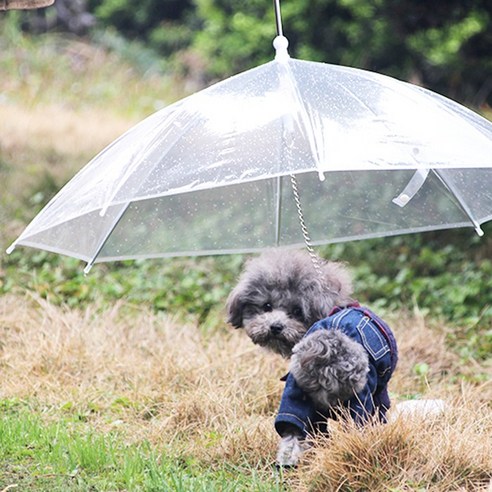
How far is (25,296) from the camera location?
734 centimetres

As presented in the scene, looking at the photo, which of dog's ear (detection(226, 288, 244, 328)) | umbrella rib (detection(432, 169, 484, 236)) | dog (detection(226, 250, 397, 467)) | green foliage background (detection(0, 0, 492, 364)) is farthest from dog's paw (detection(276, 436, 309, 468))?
green foliage background (detection(0, 0, 492, 364))

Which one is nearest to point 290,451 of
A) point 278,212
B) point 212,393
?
point 212,393

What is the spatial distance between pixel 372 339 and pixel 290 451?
62cm

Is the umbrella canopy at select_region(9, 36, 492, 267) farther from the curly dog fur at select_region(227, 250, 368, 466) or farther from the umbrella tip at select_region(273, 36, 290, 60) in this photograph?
the curly dog fur at select_region(227, 250, 368, 466)

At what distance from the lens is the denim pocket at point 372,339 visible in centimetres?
404

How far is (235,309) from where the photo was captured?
4355mm

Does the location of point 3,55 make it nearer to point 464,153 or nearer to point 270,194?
point 270,194

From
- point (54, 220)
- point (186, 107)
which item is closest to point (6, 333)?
point (54, 220)

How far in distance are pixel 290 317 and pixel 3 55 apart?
10.7 m

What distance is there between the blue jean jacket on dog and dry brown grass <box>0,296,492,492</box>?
0.13m

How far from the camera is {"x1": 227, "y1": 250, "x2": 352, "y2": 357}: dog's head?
4.19 m

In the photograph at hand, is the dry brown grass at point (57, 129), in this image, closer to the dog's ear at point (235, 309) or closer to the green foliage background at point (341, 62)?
the green foliage background at point (341, 62)

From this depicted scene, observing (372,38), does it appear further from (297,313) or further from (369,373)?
(369,373)

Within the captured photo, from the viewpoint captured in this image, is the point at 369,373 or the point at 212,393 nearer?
the point at 369,373
